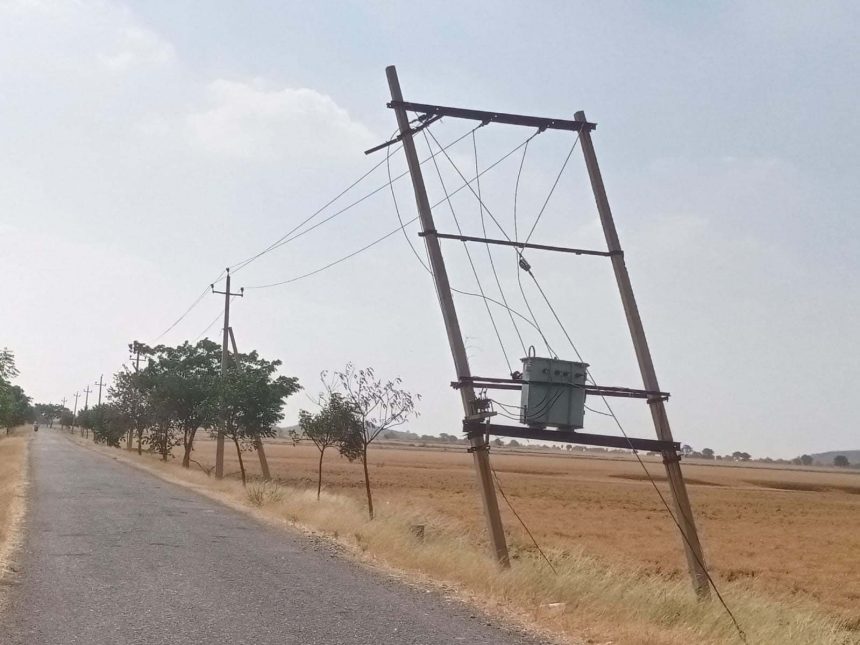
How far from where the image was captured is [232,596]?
951 cm

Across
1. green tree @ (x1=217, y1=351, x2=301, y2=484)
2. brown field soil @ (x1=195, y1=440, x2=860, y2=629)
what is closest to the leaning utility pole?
green tree @ (x1=217, y1=351, x2=301, y2=484)

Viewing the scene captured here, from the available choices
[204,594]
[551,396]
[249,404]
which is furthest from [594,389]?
[249,404]

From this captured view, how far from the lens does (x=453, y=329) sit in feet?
42.4

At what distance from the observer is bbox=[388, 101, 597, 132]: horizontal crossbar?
13.7m

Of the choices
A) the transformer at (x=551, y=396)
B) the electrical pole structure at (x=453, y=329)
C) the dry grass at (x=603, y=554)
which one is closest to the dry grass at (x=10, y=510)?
the dry grass at (x=603, y=554)

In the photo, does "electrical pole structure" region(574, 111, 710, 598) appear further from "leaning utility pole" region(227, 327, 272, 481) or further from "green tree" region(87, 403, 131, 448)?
"green tree" region(87, 403, 131, 448)

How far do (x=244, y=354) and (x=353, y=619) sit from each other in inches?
1294

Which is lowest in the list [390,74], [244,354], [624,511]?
[624,511]

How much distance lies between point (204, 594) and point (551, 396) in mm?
5337

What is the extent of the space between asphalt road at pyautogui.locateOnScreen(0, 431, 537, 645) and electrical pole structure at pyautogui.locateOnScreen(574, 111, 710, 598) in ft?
14.5

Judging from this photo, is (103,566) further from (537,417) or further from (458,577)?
(537,417)

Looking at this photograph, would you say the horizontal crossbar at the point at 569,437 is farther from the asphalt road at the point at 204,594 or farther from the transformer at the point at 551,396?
the asphalt road at the point at 204,594

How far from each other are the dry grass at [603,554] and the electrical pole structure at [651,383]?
603mm

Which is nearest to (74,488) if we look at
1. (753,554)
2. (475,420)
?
(475,420)
